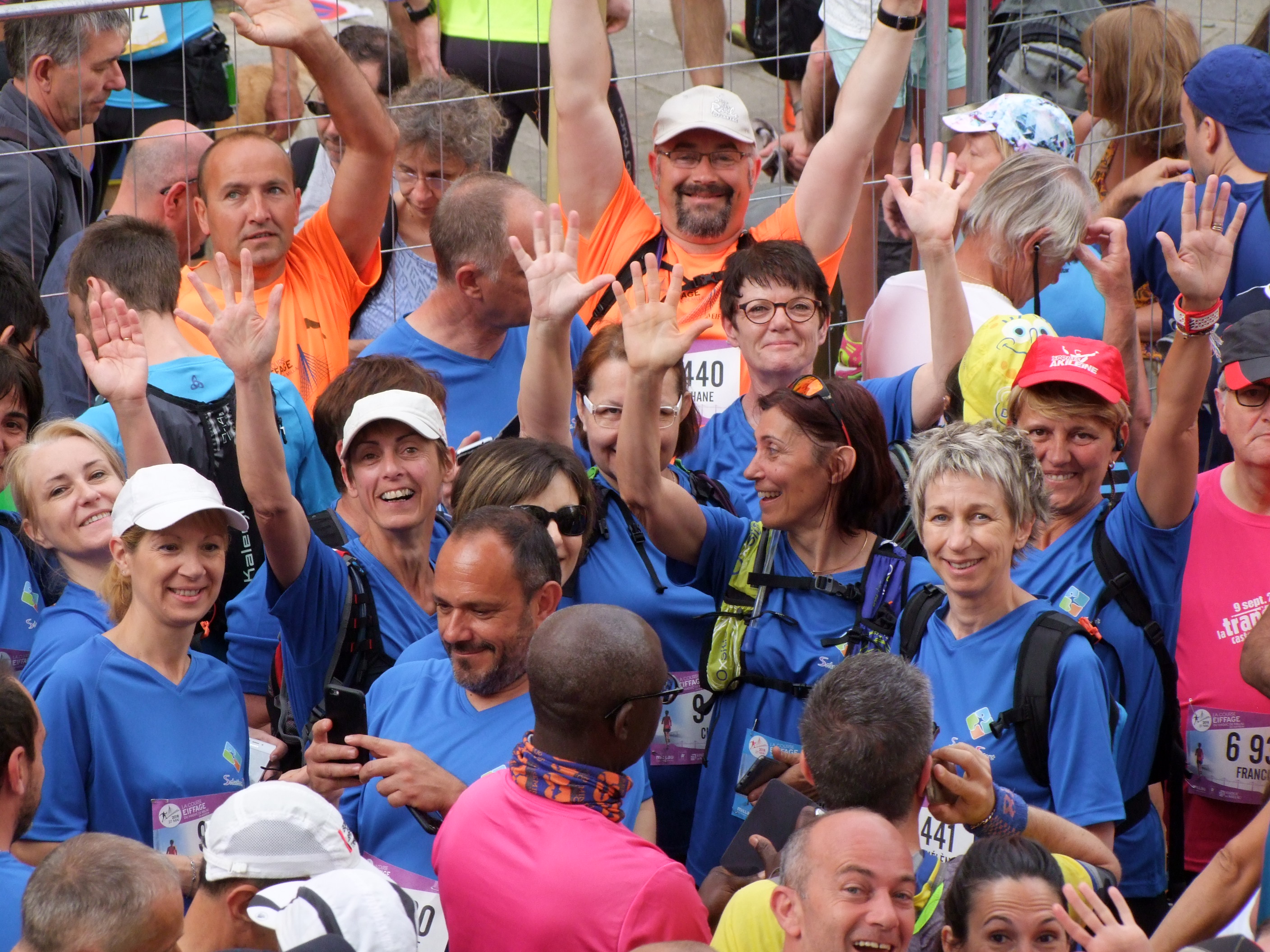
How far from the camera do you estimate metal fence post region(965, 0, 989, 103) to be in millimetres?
5152

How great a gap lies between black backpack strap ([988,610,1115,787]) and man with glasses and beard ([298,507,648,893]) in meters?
0.75

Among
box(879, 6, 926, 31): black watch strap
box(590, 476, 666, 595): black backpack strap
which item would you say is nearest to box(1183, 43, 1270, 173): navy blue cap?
box(879, 6, 926, 31): black watch strap

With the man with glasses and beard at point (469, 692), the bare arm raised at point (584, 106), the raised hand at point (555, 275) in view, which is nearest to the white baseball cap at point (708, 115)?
the bare arm raised at point (584, 106)

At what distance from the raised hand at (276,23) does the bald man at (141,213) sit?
657 millimetres

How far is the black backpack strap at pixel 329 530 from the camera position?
3.78 meters

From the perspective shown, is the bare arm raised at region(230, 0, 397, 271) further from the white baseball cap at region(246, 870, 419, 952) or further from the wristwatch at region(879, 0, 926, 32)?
the white baseball cap at region(246, 870, 419, 952)

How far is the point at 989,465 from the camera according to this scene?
323 cm

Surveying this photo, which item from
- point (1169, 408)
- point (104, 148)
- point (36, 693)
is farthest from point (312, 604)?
point (104, 148)

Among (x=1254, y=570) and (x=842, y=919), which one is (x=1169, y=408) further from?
(x=842, y=919)

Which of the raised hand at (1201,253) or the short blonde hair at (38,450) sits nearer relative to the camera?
the raised hand at (1201,253)

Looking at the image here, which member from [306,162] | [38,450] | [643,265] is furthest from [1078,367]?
[306,162]

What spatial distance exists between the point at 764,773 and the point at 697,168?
2255 millimetres

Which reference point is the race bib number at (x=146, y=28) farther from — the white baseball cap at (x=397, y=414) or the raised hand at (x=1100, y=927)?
the raised hand at (x=1100, y=927)

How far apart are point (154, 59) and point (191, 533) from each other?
3229 millimetres
